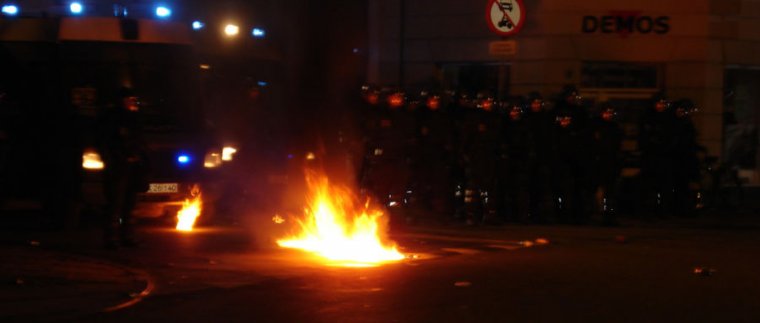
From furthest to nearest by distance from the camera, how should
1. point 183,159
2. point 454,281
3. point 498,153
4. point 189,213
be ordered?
point 498,153
point 189,213
point 183,159
point 454,281

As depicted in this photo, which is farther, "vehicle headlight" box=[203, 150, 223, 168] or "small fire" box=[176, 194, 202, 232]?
"vehicle headlight" box=[203, 150, 223, 168]

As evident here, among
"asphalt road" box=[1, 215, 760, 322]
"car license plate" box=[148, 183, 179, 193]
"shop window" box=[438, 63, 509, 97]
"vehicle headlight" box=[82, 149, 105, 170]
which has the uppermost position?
"shop window" box=[438, 63, 509, 97]

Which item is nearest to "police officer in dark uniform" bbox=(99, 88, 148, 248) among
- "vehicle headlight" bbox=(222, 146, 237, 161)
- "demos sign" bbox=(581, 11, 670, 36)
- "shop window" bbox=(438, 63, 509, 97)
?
"vehicle headlight" bbox=(222, 146, 237, 161)

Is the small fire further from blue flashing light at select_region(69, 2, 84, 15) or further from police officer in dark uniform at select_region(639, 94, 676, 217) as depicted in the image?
police officer in dark uniform at select_region(639, 94, 676, 217)

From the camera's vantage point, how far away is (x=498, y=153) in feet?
60.7

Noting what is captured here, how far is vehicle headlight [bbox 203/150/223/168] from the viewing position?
1733cm

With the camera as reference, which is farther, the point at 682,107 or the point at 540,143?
the point at 682,107

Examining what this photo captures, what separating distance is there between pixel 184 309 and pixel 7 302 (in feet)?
4.59

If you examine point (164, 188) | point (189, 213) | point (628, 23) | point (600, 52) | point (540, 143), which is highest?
point (628, 23)

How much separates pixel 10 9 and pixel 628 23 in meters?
11.4

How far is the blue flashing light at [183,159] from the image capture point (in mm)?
17062

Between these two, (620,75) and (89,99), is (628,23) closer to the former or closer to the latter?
(620,75)

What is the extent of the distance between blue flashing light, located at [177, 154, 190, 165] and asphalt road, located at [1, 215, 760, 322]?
1078mm

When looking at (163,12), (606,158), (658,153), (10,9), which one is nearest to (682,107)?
(658,153)
